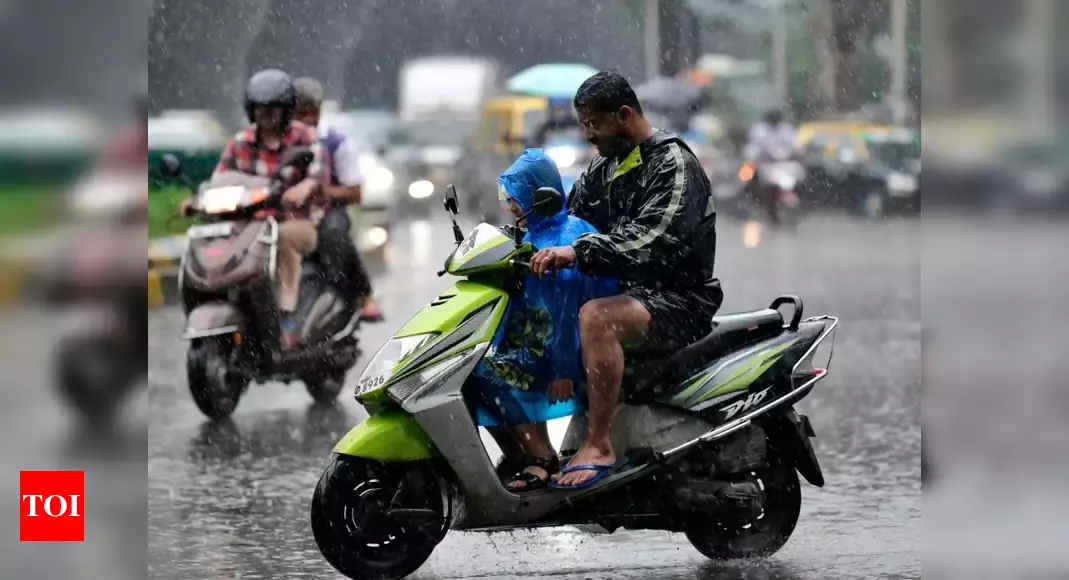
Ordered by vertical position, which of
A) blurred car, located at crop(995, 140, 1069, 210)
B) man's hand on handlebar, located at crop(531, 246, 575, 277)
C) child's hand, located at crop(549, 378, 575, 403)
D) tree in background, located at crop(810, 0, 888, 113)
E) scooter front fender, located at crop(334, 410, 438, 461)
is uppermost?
tree in background, located at crop(810, 0, 888, 113)

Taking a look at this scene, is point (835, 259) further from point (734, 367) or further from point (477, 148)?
point (734, 367)

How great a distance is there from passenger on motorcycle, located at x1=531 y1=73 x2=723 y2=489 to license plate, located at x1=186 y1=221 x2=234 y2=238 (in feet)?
13.2

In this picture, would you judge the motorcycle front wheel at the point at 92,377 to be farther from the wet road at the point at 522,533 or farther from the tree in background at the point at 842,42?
the tree in background at the point at 842,42

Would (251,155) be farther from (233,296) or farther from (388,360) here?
(388,360)

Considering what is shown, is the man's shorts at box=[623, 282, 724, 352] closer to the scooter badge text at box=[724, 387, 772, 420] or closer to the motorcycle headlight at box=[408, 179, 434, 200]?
the scooter badge text at box=[724, 387, 772, 420]

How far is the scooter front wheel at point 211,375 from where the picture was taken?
33.3ft

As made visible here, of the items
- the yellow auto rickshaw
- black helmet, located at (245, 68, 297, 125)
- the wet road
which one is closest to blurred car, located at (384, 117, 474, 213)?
the yellow auto rickshaw

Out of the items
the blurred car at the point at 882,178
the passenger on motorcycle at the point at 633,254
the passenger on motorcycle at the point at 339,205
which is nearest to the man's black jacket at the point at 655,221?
the passenger on motorcycle at the point at 633,254

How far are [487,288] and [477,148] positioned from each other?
87.5 ft

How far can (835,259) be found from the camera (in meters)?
21.5

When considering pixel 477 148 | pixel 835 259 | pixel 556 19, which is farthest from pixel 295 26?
pixel 835 259

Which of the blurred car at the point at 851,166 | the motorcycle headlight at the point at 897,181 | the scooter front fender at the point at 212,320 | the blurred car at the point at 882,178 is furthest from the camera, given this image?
the blurred car at the point at 851,166

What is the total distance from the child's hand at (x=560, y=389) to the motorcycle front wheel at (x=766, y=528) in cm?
66

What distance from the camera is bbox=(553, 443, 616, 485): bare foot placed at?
20.7ft
